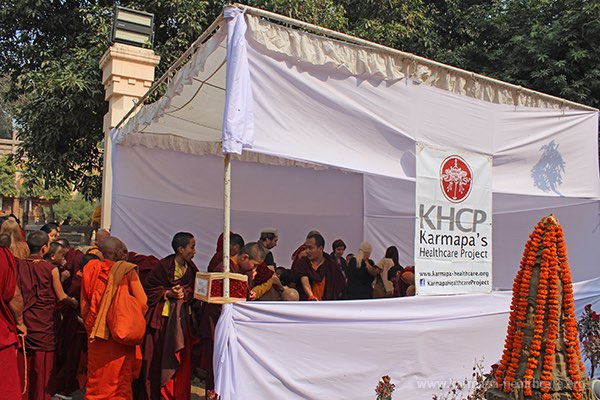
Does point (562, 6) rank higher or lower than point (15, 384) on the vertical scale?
higher

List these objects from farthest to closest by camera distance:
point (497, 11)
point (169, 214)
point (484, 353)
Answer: point (497, 11) < point (169, 214) < point (484, 353)

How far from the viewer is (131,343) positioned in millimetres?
3984

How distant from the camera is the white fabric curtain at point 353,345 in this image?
355 cm

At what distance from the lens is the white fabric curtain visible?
140 inches

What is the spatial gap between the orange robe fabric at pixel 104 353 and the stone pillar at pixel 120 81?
127 inches

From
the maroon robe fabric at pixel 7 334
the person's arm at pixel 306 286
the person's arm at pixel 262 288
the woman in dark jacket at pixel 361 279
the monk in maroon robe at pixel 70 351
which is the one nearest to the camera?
the maroon robe fabric at pixel 7 334

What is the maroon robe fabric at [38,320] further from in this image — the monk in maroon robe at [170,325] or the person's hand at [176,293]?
the person's hand at [176,293]

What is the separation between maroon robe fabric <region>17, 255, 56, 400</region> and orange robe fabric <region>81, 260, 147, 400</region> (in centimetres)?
37

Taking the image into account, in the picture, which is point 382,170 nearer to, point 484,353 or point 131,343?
point 484,353

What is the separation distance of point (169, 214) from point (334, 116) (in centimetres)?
423

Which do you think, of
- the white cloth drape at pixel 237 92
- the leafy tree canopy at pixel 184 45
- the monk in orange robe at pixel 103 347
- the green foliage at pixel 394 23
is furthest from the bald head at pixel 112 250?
the green foliage at pixel 394 23

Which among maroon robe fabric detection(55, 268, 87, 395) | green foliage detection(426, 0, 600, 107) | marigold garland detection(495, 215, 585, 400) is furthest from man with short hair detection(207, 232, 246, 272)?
green foliage detection(426, 0, 600, 107)

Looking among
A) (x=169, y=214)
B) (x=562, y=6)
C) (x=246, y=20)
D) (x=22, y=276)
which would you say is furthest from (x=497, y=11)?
(x=22, y=276)

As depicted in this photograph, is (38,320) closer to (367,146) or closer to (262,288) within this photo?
(262,288)
